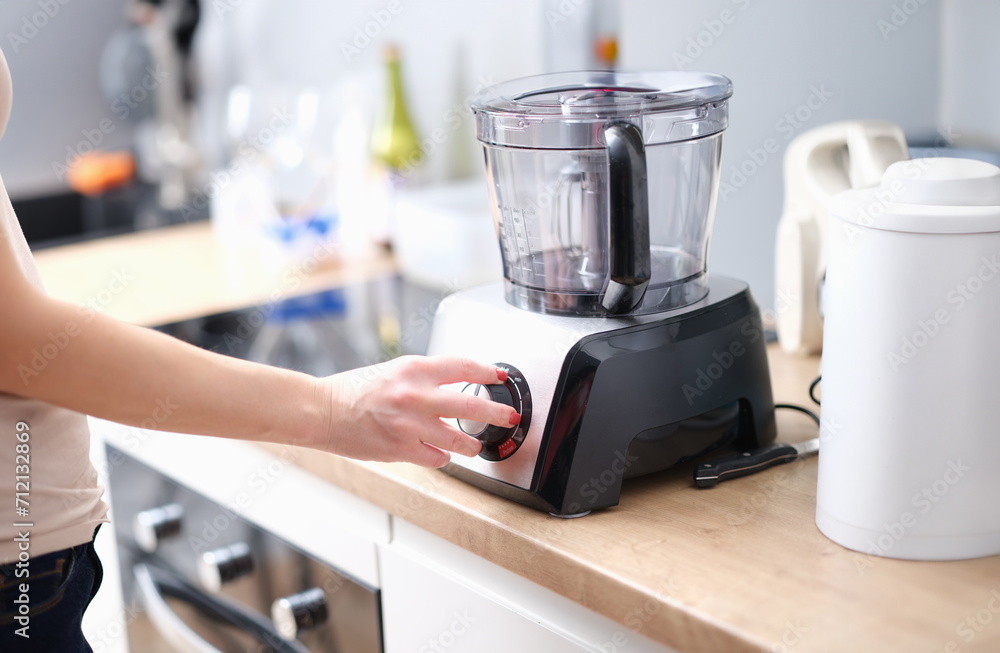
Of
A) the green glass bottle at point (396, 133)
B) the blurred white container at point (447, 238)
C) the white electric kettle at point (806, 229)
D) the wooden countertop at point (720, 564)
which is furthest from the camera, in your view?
the green glass bottle at point (396, 133)

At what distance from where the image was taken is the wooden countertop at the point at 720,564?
0.59m

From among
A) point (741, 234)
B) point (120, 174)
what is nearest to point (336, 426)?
point (741, 234)

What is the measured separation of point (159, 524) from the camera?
1189 mm

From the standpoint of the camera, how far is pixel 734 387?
812 millimetres

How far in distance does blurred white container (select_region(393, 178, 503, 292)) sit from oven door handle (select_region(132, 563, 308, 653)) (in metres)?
0.57

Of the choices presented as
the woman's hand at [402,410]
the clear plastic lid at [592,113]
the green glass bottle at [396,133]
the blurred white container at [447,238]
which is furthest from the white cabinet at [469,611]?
the green glass bottle at [396,133]

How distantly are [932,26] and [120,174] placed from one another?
1.87m

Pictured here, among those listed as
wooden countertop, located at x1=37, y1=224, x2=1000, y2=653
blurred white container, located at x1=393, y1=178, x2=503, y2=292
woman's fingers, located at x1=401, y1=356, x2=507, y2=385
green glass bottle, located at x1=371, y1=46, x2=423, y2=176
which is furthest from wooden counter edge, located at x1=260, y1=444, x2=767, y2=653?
green glass bottle, located at x1=371, y1=46, x2=423, y2=176

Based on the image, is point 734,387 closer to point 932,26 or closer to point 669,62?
point 932,26

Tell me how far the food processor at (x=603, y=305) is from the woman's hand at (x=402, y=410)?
1.3 inches

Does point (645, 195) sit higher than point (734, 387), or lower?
higher

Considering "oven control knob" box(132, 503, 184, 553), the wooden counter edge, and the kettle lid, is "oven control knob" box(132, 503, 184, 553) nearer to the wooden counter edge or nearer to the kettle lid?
the wooden counter edge

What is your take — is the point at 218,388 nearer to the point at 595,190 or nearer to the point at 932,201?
the point at 595,190

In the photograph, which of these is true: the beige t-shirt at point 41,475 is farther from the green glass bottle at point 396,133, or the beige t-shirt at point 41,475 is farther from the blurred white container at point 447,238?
the green glass bottle at point 396,133
